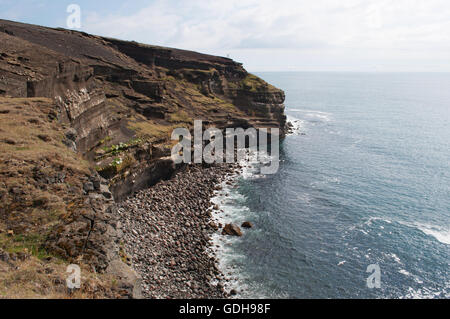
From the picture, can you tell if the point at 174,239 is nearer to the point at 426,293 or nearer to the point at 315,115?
the point at 426,293

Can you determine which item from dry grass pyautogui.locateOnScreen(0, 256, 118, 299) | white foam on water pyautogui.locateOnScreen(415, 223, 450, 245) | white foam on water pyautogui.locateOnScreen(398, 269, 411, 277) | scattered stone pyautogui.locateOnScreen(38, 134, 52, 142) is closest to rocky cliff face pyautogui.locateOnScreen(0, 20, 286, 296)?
dry grass pyautogui.locateOnScreen(0, 256, 118, 299)

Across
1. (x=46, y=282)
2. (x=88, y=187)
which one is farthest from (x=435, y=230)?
(x=46, y=282)

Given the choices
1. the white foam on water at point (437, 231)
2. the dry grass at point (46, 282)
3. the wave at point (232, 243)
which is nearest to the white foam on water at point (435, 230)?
the white foam on water at point (437, 231)

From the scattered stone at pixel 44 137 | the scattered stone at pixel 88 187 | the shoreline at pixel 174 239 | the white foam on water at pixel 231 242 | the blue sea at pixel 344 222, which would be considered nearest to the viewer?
the scattered stone at pixel 88 187

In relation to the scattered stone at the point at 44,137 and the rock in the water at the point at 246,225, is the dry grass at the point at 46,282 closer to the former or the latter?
the scattered stone at the point at 44,137

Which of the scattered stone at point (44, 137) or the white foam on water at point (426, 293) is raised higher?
the scattered stone at point (44, 137)

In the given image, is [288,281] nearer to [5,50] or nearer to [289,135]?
[5,50]

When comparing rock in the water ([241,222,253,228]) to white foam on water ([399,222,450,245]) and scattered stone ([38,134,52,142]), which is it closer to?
white foam on water ([399,222,450,245])

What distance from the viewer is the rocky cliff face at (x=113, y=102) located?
17.8 metres

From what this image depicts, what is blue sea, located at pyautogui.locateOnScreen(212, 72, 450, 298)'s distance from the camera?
32.3 metres

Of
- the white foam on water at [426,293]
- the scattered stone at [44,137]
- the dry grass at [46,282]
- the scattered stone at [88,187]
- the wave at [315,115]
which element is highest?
the wave at [315,115]

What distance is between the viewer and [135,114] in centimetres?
6250

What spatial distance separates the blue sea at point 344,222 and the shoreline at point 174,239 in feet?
8.80
